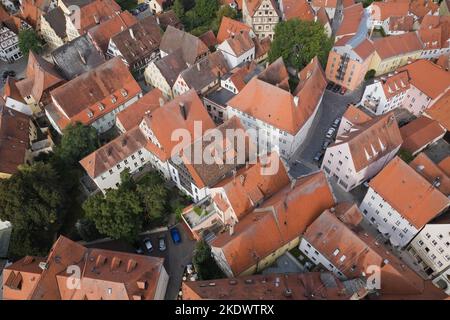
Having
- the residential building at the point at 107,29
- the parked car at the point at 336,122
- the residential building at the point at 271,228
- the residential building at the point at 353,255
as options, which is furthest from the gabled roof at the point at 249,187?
the residential building at the point at 107,29

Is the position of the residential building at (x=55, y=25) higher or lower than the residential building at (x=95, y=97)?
higher

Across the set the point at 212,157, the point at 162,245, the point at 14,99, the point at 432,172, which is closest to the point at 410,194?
the point at 432,172

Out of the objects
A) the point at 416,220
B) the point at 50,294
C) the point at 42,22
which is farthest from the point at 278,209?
the point at 42,22

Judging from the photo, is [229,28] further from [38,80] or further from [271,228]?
[271,228]

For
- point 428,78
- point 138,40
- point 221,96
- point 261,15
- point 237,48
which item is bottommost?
point 428,78

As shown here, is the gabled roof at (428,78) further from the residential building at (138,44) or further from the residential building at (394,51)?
the residential building at (138,44)

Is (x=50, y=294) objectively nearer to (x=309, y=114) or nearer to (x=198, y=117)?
(x=198, y=117)

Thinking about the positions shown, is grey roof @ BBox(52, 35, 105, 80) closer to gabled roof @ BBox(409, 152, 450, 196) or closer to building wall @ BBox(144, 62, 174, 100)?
building wall @ BBox(144, 62, 174, 100)
